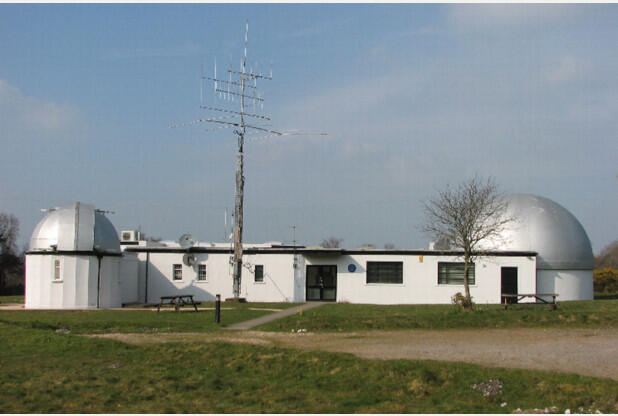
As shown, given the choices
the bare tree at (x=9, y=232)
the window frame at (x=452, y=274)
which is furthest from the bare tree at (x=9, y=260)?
the window frame at (x=452, y=274)

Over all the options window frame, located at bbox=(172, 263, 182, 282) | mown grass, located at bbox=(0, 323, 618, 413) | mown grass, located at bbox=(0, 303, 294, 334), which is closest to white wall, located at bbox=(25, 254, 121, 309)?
mown grass, located at bbox=(0, 303, 294, 334)

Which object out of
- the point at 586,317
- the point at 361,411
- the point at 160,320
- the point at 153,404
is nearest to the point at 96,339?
the point at 160,320

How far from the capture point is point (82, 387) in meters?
12.6

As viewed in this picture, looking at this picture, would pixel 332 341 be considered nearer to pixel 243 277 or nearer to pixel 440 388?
pixel 440 388

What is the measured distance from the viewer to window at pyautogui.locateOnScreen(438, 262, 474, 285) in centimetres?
3716

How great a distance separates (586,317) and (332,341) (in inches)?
418

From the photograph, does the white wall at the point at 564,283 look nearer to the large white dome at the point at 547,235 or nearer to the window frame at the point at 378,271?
the large white dome at the point at 547,235

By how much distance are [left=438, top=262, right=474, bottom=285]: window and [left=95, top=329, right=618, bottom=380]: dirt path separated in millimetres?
15677

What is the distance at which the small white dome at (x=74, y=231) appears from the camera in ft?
112

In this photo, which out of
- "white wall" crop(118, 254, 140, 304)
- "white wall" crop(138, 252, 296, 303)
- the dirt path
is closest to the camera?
the dirt path

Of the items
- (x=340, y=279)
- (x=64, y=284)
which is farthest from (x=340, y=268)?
(x=64, y=284)

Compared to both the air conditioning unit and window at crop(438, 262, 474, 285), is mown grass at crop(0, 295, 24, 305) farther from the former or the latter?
window at crop(438, 262, 474, 285)

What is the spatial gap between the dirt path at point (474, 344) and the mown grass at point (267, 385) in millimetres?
1355

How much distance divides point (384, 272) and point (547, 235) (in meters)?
10.2
